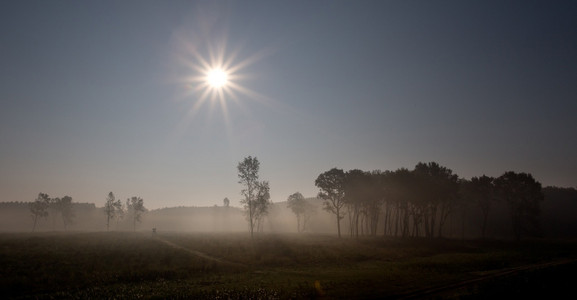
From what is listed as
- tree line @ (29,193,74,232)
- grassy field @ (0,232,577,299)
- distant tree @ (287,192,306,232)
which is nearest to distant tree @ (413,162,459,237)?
grassy field @ (0,232,577,299)

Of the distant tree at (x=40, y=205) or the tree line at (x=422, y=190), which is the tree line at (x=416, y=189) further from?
the distant tree at (x=40, y=205)

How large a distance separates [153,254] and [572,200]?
556 ft

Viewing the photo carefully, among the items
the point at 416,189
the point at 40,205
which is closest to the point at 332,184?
the point at 416,189

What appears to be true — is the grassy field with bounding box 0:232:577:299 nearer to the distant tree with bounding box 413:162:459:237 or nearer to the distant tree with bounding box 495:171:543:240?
the distant tree with bounding box 413:162:459:237

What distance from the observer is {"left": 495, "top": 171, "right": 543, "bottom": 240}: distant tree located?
229 feet

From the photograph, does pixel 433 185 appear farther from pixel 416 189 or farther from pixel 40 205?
pixel 40 205

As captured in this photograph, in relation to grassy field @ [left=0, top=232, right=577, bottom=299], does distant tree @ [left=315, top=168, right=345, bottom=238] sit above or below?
above

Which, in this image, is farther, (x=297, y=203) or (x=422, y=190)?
(x=297, y=203)

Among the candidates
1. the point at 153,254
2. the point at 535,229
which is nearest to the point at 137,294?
the point at 153,254

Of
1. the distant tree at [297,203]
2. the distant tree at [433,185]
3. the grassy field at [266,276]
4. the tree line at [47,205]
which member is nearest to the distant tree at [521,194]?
the distant tree at [433,185]

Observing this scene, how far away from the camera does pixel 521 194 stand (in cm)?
7119

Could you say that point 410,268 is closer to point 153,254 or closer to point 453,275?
point 453,275

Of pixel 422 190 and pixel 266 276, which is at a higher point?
pixel 422 190

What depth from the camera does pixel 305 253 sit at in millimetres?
42406
